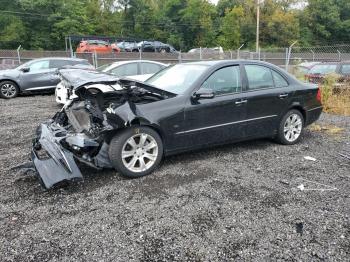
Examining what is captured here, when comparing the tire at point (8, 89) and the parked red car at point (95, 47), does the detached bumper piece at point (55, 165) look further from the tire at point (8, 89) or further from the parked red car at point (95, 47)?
the parked red car at point (95, 47)

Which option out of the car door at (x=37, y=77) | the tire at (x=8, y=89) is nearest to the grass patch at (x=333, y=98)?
the car door at (x=37, y=77)

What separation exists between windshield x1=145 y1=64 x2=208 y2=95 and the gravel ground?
1.11 m

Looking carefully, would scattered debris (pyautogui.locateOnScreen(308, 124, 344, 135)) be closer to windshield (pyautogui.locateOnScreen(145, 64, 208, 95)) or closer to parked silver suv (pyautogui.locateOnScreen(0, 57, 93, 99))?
windshield (pyautogui.locateOnScreen(145, 64, 208, 95))

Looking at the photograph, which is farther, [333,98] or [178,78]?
[333,98]

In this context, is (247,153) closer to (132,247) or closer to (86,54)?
(132,247)

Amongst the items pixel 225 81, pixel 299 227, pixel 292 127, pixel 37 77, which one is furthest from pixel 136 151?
pixel 37 77

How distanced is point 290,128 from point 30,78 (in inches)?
379

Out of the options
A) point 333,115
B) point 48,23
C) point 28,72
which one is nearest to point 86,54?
point 28,72

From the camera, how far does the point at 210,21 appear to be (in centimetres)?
5362

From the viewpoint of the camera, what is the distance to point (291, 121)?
6.00 metres

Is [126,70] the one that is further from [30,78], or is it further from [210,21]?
[210,21]

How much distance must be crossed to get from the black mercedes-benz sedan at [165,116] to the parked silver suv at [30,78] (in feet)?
24.4

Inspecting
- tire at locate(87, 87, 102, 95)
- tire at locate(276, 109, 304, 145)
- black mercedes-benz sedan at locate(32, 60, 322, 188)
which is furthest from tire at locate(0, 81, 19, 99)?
tire at locate(276, 109, 304, 145)

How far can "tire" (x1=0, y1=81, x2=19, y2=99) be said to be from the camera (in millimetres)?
11831
